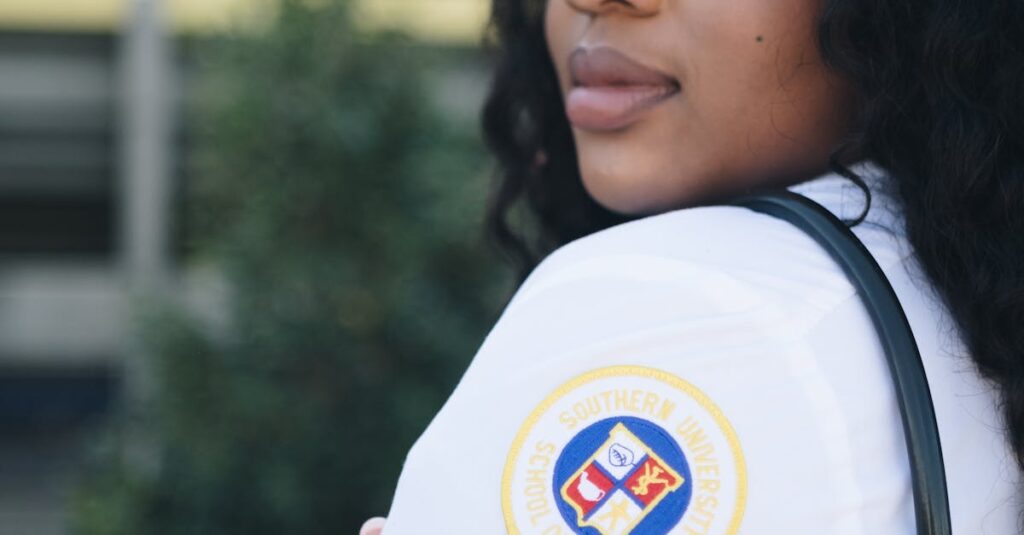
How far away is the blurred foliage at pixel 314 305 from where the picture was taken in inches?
131

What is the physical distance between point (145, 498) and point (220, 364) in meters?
0.42

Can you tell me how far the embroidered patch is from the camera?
0.89 meters

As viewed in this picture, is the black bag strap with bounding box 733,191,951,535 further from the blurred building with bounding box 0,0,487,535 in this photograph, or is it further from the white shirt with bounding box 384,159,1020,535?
the blurred building with bounding box 0,0,487,535

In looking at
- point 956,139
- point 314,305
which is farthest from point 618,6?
point 314,305

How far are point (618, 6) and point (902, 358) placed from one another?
44 centimetres

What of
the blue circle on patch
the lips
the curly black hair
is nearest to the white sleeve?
the blue circle on patch

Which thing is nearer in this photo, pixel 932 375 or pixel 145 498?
pixel 932 375

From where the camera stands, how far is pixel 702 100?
1.18 metres

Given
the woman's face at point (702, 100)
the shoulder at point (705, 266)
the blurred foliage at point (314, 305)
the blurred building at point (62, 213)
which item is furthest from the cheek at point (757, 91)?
the blurred building at point (62, 213)

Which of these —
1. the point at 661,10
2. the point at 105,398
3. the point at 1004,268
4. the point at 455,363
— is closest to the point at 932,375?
the point at 1004,268

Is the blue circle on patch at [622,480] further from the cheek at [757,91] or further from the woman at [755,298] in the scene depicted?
the cheek at [757,91]

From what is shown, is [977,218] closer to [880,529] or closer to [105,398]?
[880,529]

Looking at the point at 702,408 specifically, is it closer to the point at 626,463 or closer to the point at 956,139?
the point at 626,463

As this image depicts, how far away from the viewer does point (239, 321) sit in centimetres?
342
